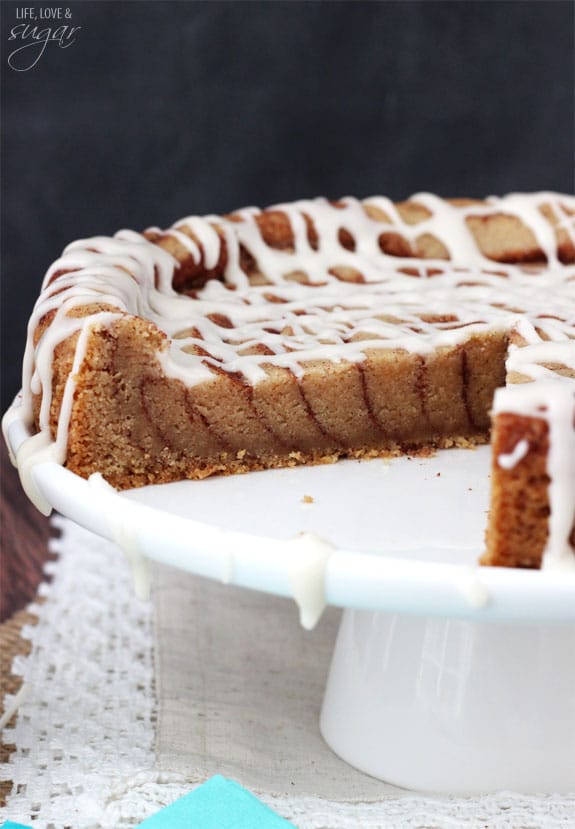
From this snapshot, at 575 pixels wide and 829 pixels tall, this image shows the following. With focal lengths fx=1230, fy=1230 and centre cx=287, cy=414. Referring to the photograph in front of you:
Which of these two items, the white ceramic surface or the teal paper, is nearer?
the white ceramic surface

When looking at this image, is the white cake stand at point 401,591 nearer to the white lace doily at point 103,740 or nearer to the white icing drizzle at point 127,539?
the white icing drizzle at point 127,539

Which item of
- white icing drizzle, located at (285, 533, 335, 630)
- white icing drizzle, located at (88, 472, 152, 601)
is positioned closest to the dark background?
white icing drizzle, located at (88, 472, 152, 601)

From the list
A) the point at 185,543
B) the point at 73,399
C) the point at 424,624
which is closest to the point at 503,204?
the point at 424,624

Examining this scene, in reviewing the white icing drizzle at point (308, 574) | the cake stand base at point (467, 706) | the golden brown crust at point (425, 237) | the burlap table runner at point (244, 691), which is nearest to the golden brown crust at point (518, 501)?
the white icing drizzle at point (308, 574)

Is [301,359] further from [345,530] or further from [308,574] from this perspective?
[308,574]

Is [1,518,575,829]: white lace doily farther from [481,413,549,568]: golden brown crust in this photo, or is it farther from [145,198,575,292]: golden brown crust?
[145,198,575,292]: golden brown crust
